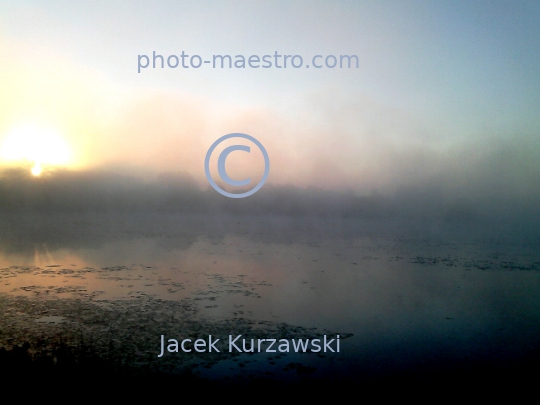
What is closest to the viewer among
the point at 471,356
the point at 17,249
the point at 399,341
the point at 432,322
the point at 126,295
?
the point at 471,356

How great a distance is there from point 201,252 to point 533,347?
10936mm

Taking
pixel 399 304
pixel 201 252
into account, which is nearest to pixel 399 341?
pixel 399 304

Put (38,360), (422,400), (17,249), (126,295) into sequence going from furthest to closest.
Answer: (17,249)
(126,295)
(38,360)
(422,400)

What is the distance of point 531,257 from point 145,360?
15486 mm

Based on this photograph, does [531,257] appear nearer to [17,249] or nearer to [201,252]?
[201,252]

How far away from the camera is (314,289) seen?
29.6 feet

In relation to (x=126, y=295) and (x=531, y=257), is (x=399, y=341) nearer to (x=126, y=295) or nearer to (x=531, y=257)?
(x=126, y=295)

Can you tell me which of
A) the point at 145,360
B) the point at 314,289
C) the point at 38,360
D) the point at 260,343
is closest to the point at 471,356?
the point at 260,343

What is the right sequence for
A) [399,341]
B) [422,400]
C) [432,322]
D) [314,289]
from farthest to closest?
[314,289], [432,322], [399,341], [422,400]

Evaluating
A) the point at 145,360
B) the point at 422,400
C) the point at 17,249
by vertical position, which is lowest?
the point at 422,400

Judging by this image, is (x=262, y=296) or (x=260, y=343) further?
(x=262, y=296)

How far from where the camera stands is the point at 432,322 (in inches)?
270

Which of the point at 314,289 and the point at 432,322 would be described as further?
the point at 314,289

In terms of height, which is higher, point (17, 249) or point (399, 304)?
point (17, 249)
